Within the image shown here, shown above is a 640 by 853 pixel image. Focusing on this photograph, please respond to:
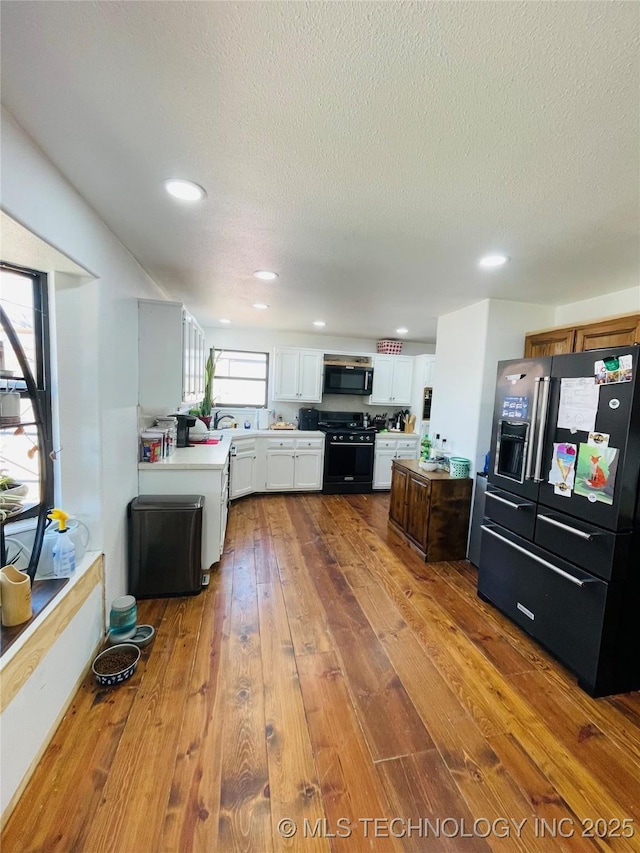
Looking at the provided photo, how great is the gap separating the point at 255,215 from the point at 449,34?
114 centimetres

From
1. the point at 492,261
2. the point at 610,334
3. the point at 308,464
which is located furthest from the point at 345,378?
the point at 610,334

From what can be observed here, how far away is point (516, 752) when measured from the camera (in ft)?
4.92

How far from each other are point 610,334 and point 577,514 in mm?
1394

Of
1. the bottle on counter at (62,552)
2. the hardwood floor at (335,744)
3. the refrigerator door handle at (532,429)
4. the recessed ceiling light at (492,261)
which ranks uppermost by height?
the recessed ceiling light at (492,261)

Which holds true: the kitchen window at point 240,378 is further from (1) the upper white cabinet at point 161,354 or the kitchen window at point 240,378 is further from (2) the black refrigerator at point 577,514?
(2) the black refrigerator at point 577,514

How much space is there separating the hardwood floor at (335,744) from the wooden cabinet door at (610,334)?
2.09 m

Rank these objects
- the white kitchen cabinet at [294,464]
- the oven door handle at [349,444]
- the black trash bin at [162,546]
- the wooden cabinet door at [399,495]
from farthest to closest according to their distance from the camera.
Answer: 1. the oven door handle at [349,444]
2. the white kitchen cabinet at [294,464]
3. the wooden cabinet door at [399,495]
4. the black trash bin at [162,546]

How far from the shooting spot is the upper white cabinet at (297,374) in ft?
16.8

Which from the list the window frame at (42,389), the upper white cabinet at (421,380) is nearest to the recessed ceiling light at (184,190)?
the window frame at (42,389)

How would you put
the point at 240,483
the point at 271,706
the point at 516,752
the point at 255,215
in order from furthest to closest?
the point at 240,483, the point at 255,215, the point at 271,706, the point at 516,752

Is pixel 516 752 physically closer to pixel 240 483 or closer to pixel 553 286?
pixel 553 286

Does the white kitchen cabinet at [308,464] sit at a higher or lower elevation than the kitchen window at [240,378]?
lower

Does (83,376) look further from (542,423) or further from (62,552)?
(542,423)

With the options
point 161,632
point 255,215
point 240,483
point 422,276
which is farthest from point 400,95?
point 240,483
